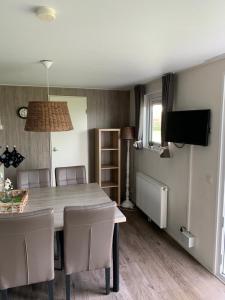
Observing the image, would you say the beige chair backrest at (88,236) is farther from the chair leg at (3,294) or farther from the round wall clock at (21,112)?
the round wall clock at (21,112)

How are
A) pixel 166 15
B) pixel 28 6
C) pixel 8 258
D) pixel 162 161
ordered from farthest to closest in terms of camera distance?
pixel 162 161, pixel 8 258, pixel 166 15, pixel 28 6

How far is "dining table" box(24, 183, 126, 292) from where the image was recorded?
233 centimetres

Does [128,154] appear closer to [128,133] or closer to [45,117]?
[128,133]

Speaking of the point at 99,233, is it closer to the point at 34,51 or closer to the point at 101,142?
the point at 34,51

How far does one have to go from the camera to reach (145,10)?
1399 millimetres

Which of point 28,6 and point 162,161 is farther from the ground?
point 28,6

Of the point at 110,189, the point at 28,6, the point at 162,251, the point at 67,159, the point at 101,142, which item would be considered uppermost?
the point at 28,6

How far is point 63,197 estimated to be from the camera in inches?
113

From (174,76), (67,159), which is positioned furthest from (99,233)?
(67,159)

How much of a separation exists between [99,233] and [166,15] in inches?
68.1

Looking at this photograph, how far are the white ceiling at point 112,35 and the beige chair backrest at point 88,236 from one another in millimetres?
1345

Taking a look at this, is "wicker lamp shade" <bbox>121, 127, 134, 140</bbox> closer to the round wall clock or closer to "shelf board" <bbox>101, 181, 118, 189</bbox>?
"shelf board" <bbox>101, 181, 118, 189</bbox>

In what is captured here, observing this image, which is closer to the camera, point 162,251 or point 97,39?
point 97,39

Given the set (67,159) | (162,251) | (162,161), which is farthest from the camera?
(67,159)
